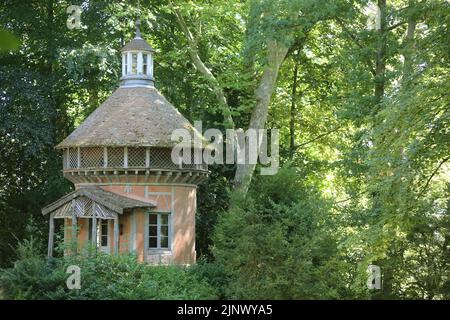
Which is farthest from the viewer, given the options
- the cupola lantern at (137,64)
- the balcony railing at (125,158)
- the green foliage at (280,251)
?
the cupola lantern at (137,64)

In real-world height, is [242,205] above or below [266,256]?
above

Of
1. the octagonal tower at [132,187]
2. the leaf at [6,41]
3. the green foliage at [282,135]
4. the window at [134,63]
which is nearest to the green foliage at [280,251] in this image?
the green foliage at [282,135]

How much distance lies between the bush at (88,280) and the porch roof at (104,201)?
177 inches

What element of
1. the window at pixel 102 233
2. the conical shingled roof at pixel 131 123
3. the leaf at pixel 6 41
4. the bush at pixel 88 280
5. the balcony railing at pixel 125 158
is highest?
the conical shingled roof at pixel 131 123

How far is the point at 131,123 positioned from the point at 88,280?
8.85m

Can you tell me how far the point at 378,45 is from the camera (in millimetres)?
22906

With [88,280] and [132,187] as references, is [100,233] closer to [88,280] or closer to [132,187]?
[132,187]

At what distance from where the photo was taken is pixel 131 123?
23969 mm

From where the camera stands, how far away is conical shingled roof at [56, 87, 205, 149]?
76.4ft

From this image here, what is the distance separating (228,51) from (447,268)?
14531mm

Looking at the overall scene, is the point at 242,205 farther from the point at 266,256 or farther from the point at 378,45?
the point at 378,45

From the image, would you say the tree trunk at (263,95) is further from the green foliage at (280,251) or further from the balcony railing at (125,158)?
the green foliage at (280,251)

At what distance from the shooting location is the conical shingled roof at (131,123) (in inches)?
917
